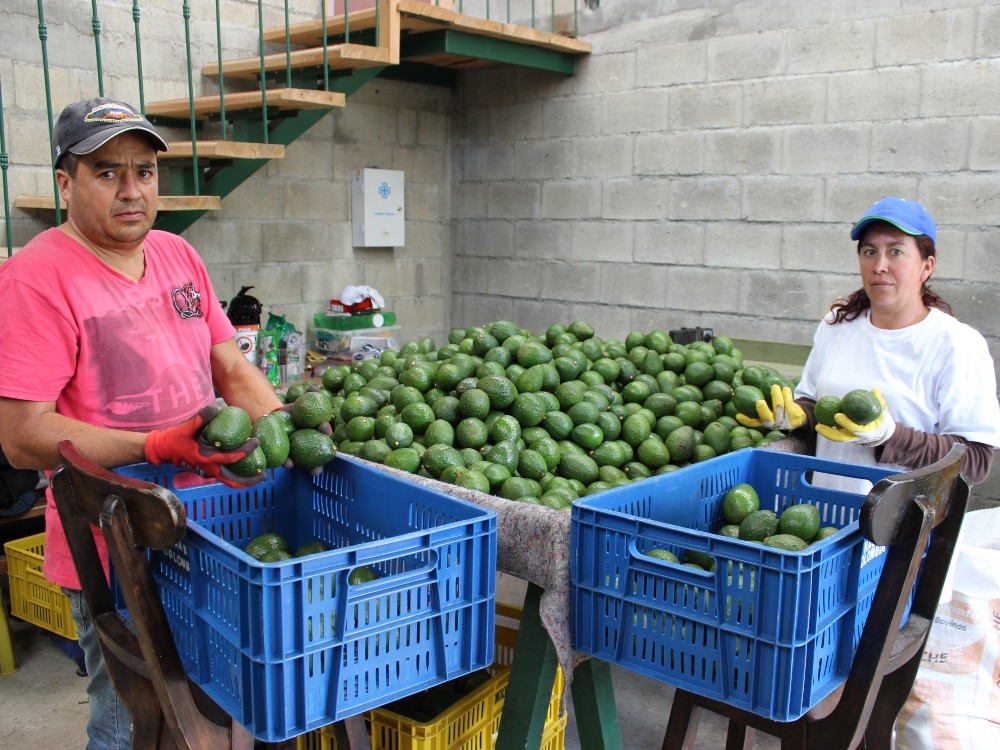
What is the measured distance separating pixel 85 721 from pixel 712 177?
4.50 m

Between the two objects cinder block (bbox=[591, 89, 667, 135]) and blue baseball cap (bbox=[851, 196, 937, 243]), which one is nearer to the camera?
blue baseball cap (bbox=[851, 196, 937, 243])

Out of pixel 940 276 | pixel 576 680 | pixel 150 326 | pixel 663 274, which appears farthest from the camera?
pixel 663 274

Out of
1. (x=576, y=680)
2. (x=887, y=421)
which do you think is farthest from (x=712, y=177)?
(x=576, y=680)

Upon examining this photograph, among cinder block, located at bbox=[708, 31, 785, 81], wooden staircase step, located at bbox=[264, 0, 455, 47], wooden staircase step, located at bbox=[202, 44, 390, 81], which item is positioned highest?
wooden staircase step, located at bbox=[264, 0, 455, 47]

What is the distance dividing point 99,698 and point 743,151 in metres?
4.72

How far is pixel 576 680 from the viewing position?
7.25 feet

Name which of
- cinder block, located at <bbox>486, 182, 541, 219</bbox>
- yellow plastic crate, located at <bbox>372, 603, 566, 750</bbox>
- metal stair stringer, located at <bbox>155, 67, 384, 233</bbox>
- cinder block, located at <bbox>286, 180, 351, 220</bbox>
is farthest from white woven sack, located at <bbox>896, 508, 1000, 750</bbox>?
cinder block, located at <bbox>286, 180, 351, 220</bbox>

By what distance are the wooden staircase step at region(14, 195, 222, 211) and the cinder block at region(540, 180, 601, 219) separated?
2.65 meters

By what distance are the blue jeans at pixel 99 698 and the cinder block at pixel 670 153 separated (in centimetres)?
471

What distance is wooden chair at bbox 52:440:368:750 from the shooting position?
4.91 ft

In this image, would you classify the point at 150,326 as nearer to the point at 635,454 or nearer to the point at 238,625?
the point at 238,625

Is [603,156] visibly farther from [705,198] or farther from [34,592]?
[34,592]

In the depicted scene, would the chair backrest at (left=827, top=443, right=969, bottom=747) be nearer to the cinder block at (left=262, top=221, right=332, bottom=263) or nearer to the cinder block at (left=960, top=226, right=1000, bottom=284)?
the cinder block at (left=960, top=226, right=1000, bottom=284)

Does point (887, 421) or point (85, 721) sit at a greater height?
point (887, 421)
